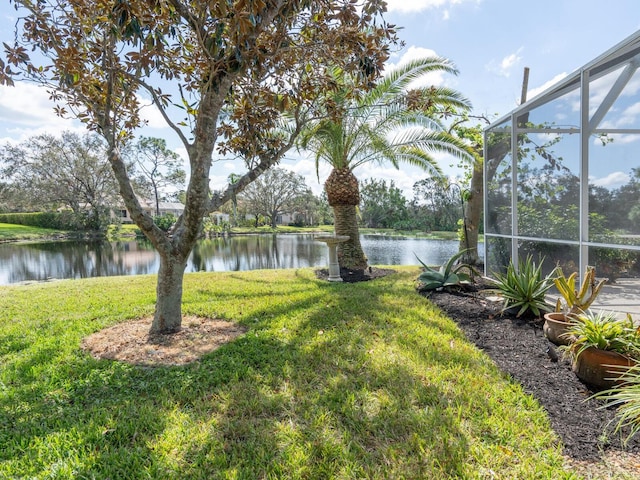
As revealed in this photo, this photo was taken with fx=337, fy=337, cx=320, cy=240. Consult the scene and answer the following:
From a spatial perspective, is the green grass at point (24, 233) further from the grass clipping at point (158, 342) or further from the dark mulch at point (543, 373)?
the dark mulch at point (543, 373)

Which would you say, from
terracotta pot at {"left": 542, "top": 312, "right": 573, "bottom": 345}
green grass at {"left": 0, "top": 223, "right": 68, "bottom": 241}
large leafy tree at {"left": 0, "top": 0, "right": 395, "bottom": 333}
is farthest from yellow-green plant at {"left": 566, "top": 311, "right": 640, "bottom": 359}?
green grass at {"left": 0, "top": 223, "right": 68, "bottom": 241}

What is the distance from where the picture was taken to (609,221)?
457 centimetres

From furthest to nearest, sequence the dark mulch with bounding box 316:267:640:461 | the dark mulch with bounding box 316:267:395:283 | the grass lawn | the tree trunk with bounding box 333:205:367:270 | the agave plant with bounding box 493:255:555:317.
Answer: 1. the tree trunk with bounding box 333:205:367:270
2. the dark mulch with bounding box 316:267:395:283
3. the agave plant with bounding box 493:255:555:317
4. the dark mulch with bounding box 316:267:640:461
5. the grass lawn

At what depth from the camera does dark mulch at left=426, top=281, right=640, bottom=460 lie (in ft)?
6.74

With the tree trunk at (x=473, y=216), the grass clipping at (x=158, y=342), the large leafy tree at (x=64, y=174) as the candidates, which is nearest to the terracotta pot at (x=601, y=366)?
the grass clipping at (x=158, y=342)

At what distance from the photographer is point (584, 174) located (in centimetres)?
426

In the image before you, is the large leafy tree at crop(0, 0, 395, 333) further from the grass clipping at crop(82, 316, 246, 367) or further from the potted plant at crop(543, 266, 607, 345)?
the potted plant at crop(543, 266, 607, 345)

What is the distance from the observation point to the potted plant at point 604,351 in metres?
2.54

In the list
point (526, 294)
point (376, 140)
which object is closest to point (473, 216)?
point (376, 140)

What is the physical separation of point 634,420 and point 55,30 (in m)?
6.48

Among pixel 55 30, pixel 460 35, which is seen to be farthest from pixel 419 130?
pixel 55 30

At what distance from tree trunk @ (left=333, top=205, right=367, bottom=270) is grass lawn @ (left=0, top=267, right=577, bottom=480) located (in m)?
4.65

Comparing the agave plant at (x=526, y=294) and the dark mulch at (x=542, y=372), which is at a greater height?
the agave plant at (x=526, y=294)

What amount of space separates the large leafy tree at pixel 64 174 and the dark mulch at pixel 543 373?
3227cm
